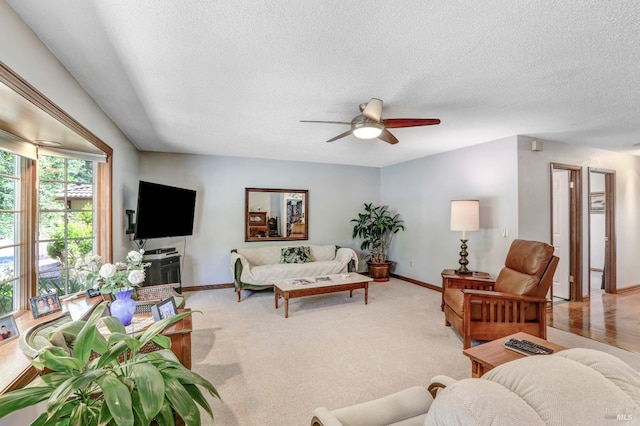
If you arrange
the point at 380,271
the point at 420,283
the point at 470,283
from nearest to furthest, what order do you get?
1. the point at 470,283
2. the point at 420,283
3. the point at 380,271

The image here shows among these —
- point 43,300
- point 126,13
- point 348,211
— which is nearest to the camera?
point 126,13

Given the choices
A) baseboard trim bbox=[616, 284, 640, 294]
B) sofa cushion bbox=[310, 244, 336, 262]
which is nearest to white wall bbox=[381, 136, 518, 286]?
sofa cushion bbox=[310, 244, 336, 262]

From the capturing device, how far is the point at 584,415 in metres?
0.65

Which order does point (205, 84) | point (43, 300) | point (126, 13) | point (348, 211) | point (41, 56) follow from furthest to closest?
point (348, 211)
point (205, 84)
point (43, 300)
point (41, 56)
point (126, 13)

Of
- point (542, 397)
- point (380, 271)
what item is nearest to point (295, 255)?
point (380, 271)

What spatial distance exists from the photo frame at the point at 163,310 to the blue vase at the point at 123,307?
14 centimetres

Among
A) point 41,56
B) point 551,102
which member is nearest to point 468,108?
point 551,102

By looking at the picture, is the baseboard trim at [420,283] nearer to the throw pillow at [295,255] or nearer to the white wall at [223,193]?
the white wall at [223,193]

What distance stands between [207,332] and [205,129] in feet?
7.91

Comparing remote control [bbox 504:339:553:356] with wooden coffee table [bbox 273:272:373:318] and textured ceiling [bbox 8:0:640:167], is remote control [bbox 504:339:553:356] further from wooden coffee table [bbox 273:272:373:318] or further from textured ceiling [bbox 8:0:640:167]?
wooden coffee table [bbox 273:272:373:318]

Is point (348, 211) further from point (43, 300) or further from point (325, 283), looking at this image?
point (43, 300)

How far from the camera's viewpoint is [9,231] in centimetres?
204

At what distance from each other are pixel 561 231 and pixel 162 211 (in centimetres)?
585

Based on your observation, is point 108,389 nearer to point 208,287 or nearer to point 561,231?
point 208,287
